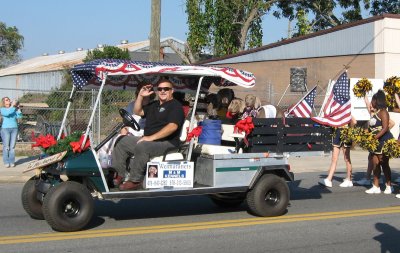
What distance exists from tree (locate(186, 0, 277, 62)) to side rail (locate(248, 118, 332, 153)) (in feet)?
86.5

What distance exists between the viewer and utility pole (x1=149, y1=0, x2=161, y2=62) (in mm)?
15953

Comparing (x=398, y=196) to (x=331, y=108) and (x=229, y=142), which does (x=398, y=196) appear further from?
(x=229, y=142)

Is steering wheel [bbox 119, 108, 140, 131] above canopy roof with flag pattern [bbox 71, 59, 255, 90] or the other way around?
the other way around

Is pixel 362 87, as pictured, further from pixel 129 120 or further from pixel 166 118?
pixel 129 120

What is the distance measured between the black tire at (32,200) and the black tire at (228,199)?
8.87 ft

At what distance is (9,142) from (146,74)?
701cm

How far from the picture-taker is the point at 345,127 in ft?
38.5

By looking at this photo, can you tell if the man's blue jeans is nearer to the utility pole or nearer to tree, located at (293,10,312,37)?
the utility pole

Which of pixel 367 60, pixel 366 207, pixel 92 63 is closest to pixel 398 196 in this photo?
pixel 366 207

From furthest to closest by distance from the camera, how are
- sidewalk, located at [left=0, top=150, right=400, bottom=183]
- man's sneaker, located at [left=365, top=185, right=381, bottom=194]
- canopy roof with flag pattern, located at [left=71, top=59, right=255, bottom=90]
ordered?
sidewalk, located at [left=0, top=150, right=400, bottom=183]
man's sneaker, located at [left=365, top=185, right=381, bottom=194]
canopy roof with flag pattern, located at [left=71, top=59, right=255, bottom=90]

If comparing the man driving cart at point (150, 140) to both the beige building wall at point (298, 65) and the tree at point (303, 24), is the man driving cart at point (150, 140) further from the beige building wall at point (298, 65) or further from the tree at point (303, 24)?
the tree at point (303, 24)

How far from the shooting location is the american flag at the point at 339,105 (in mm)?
10375

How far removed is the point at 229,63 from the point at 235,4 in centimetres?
711

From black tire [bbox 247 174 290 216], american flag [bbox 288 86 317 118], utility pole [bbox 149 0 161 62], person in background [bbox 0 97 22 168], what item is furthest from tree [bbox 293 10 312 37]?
black tire [bbox 247 174 290 216]
